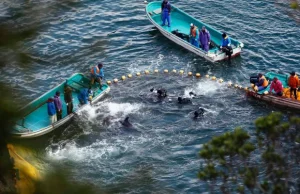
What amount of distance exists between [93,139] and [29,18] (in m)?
18.4

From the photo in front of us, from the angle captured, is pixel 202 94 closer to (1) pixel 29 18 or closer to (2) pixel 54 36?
(2) pixel 54 36

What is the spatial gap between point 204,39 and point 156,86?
4.52 meters

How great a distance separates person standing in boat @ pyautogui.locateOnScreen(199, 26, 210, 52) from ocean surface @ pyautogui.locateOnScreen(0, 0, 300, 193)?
3.00 feet

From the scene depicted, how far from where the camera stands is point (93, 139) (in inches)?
932

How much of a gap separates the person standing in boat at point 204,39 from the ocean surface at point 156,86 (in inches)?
36.0

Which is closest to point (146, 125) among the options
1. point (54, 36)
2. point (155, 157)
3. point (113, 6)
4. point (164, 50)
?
point (155, 157)

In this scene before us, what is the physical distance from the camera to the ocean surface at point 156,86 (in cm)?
2191

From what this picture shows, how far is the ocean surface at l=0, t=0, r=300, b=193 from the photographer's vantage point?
21906mm

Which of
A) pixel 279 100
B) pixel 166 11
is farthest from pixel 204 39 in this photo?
pixel 279 100

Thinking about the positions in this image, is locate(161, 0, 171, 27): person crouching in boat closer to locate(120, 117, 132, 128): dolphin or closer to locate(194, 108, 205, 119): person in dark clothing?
locate(194, 108, 205, 119): person in dark clothing

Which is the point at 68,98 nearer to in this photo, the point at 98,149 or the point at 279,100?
the point at 98,149

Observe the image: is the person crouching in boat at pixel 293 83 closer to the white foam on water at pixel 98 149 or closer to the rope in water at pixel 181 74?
the rope in water at pixel 181 74

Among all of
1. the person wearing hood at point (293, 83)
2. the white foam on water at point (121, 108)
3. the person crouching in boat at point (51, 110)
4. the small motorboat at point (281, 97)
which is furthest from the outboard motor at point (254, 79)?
the person crouching in boat at point (51, 110)

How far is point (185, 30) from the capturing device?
3284cm
